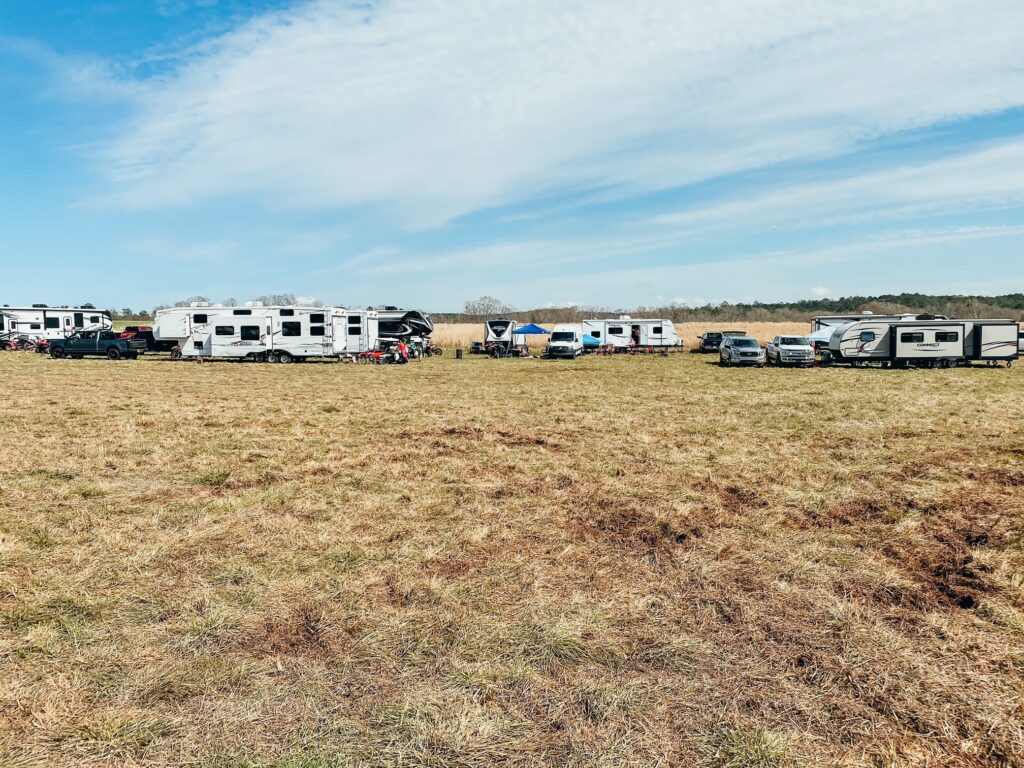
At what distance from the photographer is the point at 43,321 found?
44.1m

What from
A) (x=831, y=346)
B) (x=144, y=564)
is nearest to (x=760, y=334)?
(x=831, y=346)

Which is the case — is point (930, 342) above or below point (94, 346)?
below

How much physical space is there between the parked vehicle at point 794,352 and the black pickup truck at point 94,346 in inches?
1392

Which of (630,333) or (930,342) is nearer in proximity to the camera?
(930,342)

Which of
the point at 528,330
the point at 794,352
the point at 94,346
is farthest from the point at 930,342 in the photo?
the point at 94,346

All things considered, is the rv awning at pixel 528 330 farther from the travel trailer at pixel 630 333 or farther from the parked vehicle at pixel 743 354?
the parked vehicle at pixel 743 354

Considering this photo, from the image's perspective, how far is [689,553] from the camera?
20.8ft

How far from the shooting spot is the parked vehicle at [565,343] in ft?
130

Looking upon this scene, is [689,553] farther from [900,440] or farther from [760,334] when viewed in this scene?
[760,334]

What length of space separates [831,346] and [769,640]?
105ft

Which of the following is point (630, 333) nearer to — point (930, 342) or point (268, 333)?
point (930, 342)

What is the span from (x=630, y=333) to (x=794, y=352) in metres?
14.2

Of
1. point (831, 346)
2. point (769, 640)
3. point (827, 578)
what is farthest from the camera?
point (831, 346)

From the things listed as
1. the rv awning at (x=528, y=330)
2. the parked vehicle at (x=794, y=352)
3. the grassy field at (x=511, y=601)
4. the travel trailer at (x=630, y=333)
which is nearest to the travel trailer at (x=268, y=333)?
the rv awning at (x=528, y=330)
